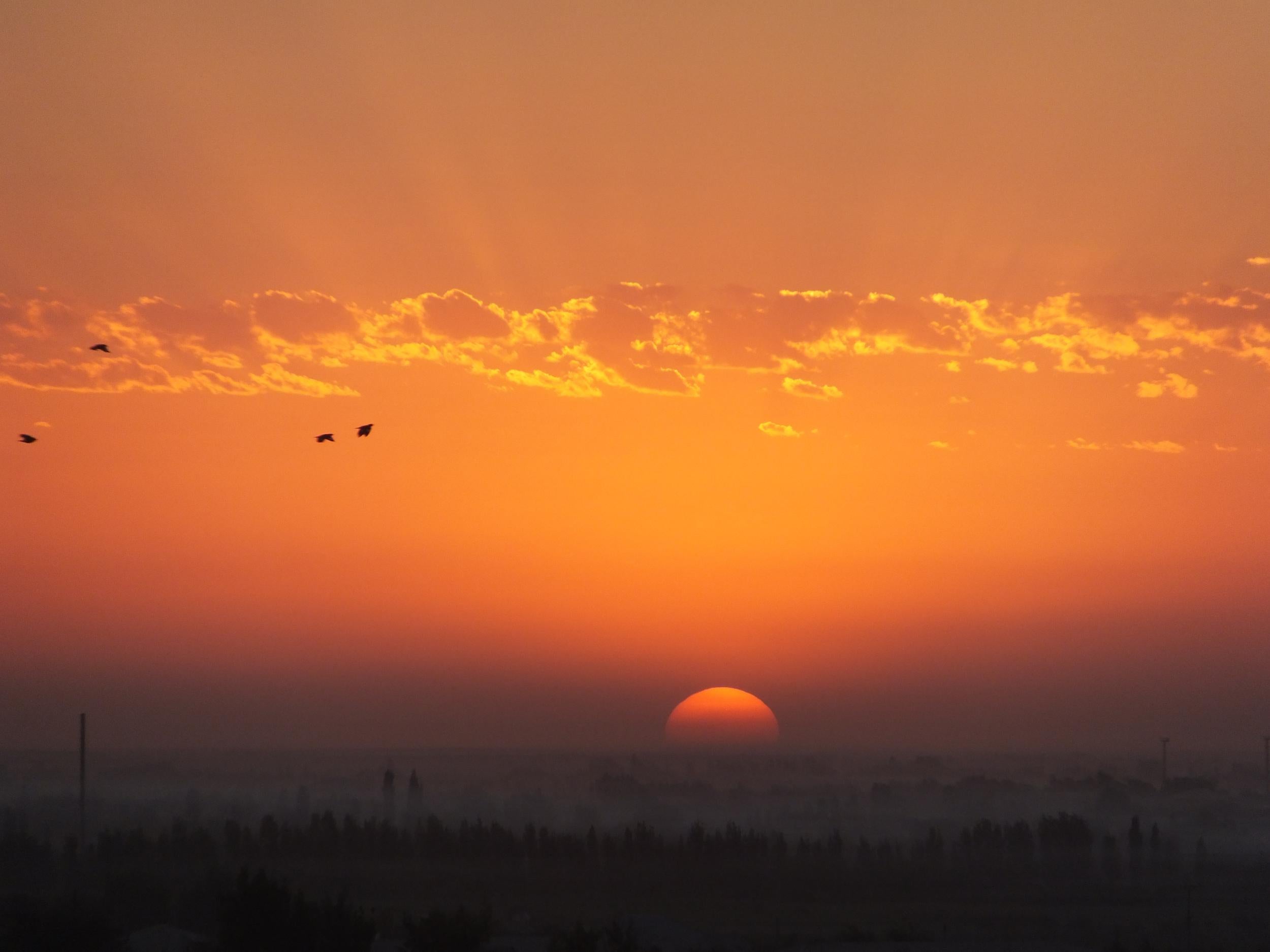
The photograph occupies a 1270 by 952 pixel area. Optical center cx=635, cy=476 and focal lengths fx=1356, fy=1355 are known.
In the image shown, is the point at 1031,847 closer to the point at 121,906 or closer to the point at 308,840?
the point at 308,840

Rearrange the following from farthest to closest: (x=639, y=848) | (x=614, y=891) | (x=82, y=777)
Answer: (x=639, y=848) → (x=614, y=891) → (x=82, y=777)

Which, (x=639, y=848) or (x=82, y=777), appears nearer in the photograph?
(x=82, y=777)

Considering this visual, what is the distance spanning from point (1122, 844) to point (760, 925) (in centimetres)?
8954

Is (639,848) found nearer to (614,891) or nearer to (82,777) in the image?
(614,891)

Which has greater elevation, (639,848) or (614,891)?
(639,848)

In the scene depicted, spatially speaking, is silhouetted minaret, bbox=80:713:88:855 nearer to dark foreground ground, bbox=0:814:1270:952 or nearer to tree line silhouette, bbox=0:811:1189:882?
dark foreground ground, bbox=0:814:1270:952

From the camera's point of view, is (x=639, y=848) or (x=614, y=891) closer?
(x=614, y=891)

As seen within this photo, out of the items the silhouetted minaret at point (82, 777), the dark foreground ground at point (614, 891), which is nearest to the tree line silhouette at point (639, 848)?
the dark foreground ground at point (614, 891)

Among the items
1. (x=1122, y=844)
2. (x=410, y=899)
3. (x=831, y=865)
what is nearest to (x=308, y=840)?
(x=410, y=899)

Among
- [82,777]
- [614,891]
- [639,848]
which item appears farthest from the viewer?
[639,848]

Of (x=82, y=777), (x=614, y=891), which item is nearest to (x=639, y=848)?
(x=614, y=891)

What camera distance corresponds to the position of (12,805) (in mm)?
182875

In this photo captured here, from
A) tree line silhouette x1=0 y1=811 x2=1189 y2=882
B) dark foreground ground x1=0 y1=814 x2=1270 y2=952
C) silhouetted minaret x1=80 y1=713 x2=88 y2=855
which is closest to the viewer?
dark foreground ground x1=0 y1=814 x2=1270 y2=952

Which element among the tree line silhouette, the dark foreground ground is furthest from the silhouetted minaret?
the tree line silhouette
